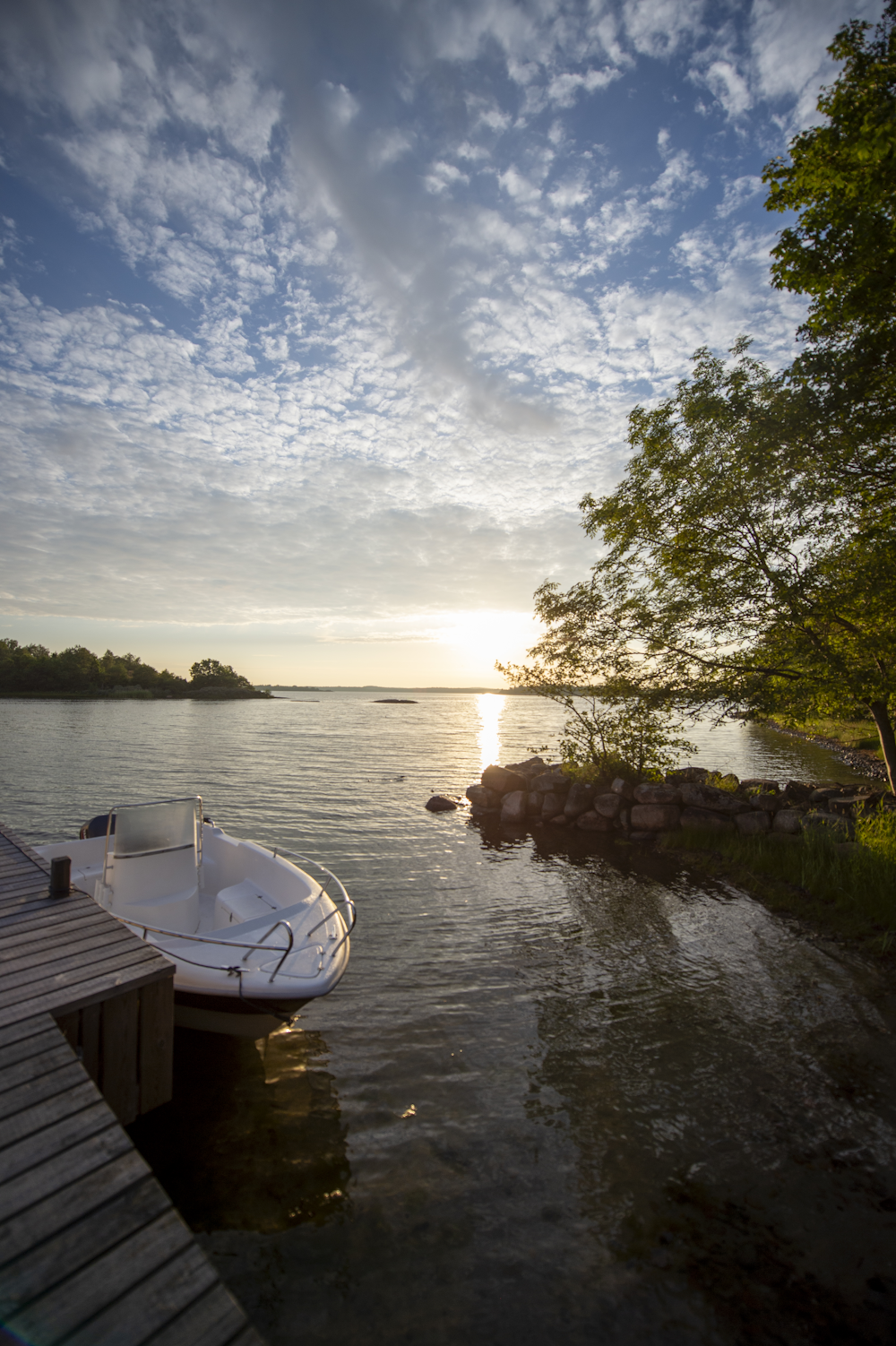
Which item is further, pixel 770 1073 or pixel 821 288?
pixel 821 288

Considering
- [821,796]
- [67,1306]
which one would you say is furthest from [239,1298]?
[821,796]

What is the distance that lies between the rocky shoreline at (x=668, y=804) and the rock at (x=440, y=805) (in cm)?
4

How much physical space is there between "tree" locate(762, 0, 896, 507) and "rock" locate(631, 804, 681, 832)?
9104 mm

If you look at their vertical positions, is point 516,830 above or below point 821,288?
below

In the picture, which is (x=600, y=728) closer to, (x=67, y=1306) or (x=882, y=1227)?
(x=882, y=1227)

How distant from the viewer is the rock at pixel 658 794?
639 inches

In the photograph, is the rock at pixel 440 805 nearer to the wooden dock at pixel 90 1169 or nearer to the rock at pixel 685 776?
the rock at pixel 685 776

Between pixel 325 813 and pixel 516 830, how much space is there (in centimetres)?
620

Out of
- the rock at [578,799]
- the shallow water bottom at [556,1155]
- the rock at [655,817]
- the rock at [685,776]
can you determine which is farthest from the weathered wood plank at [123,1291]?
the rock at [685,776]

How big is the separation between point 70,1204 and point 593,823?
1587 cm

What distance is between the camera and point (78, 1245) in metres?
2.64

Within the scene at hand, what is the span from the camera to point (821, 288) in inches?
356

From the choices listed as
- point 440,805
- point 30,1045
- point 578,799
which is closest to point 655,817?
point 578,799

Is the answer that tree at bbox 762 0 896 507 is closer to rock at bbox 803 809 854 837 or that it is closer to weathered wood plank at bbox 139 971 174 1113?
rock at bbox 803 809 854 837
